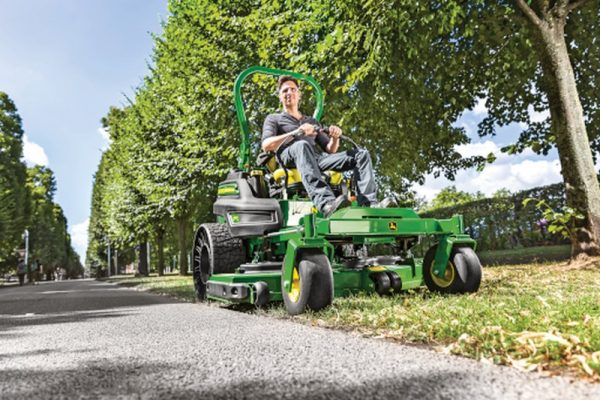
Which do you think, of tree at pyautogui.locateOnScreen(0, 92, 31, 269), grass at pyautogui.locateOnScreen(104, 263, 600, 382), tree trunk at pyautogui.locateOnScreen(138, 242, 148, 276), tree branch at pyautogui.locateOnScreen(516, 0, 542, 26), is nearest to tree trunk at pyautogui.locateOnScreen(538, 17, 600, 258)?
tree branch at pyautogui.locateOnScreen(516, 0, 542, 26)

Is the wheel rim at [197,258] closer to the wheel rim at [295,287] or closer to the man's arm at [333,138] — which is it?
the man's arm at [333,138]

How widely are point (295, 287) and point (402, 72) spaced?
7065 mm

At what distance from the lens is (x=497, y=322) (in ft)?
10.2

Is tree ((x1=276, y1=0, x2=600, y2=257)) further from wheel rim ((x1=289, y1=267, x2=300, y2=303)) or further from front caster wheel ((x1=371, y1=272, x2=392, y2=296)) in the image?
wheel rim ((x1=289, y1=267, x2=300, y2=303))

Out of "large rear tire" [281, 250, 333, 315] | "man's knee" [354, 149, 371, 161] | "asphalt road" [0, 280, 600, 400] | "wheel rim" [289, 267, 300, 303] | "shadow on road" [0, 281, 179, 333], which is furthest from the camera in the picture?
"shadow on road" [0, 281, 179, 333]

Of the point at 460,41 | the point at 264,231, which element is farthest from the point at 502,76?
the point at 264,231

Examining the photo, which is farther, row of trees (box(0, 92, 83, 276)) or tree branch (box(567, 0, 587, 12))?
row of trees (box(0, 92, 83, 276))

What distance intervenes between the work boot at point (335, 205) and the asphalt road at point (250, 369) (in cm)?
105

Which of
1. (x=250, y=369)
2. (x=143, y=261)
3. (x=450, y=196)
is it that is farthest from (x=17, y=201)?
Result: (x=450, y=196)

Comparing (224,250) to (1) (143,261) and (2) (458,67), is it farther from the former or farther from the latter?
(1) (143,261)

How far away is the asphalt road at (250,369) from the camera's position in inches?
78.4

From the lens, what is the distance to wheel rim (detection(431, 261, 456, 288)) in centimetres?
500

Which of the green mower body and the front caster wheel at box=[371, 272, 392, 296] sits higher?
the green mower body

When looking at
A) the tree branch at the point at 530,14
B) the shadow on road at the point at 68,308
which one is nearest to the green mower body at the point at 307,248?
the shadow on road at the point at 68,308
